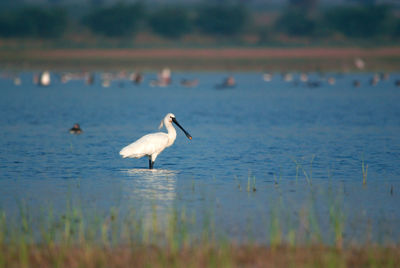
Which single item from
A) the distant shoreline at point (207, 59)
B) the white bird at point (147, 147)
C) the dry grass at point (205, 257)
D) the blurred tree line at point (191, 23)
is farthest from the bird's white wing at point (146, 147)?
the blurred tree line at point (191, 23)

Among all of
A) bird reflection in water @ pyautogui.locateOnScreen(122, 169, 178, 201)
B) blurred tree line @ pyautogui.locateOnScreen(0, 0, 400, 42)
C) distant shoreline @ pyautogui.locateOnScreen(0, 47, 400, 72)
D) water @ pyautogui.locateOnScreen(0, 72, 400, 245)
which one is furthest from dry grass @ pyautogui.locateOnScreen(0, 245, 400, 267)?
blurred tree line @ pyautogui.locateOnScreen(0, 0, 400, 42)

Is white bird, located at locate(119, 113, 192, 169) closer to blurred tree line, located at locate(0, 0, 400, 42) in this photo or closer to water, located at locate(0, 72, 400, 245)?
water, located at locate(0, 72, 400, 245)

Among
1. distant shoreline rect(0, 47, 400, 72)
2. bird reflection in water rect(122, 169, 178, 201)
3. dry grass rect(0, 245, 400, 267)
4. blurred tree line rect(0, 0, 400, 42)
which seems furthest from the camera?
blurred tree line rect(0, 0, 400, 42)

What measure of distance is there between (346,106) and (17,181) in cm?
2460

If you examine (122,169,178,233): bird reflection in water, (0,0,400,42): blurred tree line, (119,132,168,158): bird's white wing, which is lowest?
(122,169,178,233): bird reflection in water

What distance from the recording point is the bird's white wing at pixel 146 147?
580 inches

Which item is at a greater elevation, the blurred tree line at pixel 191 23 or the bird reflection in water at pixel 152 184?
the blurred tree line at pixel 191 23

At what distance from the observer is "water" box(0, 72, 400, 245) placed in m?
11.1

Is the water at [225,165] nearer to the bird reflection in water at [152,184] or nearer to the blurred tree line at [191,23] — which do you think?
the bird reflection in water at [152,184]

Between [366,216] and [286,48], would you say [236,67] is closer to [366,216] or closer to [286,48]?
[286,48]

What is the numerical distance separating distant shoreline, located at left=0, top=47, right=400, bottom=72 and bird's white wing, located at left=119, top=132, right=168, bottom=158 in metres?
68.4

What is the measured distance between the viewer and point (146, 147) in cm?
1479

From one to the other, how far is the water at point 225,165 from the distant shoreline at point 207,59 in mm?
50854

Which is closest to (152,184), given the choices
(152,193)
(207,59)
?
(152,193)
